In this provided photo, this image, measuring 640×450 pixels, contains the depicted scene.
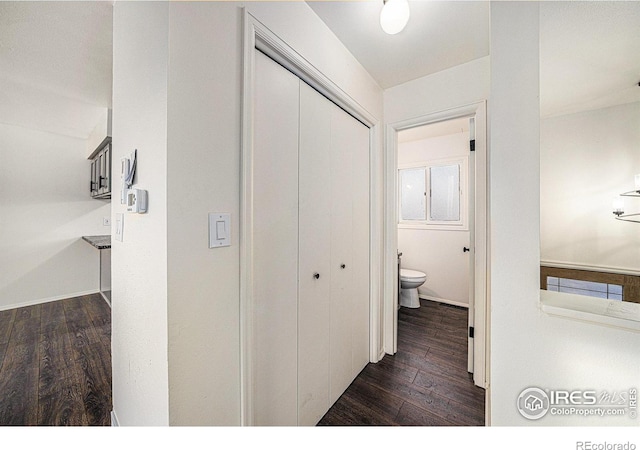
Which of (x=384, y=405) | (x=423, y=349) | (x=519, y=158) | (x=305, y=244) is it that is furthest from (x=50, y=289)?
(x=519, y=158)

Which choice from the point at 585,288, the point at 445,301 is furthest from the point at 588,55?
the point at 445,301

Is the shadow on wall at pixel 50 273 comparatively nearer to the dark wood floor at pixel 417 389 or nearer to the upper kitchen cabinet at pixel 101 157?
the upper kitchen cabinet at pixel 101 157

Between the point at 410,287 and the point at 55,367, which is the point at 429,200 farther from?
the point at 55,367

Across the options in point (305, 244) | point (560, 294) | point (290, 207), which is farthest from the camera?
point (305, 244)

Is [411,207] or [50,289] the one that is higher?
[411,207]

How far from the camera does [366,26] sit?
143 cm

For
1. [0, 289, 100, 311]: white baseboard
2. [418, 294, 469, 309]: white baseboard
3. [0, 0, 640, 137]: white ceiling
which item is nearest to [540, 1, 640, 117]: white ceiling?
[0, 0, 640, 137]: white ceiling

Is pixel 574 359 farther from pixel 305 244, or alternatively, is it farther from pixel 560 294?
pixel 305 244

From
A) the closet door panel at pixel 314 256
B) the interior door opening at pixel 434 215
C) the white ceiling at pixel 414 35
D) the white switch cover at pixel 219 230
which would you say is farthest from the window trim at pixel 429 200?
the white switch cover at pixel 219 230

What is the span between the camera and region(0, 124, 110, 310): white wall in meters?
3.04

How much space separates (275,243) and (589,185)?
1.30 meters

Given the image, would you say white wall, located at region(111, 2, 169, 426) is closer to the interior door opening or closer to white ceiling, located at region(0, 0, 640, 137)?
white ceiling, located at region(0, 0, 640, 137)

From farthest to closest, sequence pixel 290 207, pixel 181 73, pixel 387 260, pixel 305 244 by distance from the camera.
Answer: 1. pixel 387 260
2. pixel 305 244
3. pixel 290 207
4. pixel 181 73
